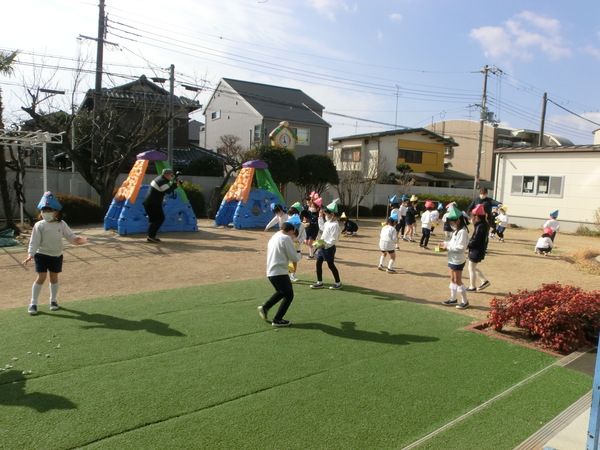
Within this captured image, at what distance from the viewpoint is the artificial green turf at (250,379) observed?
3451mm

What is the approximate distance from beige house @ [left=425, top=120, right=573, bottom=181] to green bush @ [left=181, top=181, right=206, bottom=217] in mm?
34997

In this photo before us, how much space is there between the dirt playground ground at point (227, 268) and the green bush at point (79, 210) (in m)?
1.74

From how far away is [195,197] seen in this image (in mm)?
20500

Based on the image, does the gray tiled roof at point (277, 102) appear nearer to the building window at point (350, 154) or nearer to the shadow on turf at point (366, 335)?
the building window at point (350, 154)


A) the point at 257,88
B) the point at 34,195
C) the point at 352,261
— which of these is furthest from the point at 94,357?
the point at 257,88

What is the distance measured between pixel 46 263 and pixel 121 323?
59.3 inches

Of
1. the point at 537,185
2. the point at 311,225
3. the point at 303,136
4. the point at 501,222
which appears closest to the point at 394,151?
the point at 303,136

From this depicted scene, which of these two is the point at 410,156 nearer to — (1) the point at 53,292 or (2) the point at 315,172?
(2) the point at 315,172

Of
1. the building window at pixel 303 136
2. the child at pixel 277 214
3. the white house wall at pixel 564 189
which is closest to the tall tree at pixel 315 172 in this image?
the building window at pixel 303 136

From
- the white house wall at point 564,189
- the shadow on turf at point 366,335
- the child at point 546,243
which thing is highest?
the white house wall at point 564,189

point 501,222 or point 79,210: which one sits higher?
point 501,222

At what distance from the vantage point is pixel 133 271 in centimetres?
932

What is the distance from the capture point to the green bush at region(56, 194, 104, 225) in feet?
53.8

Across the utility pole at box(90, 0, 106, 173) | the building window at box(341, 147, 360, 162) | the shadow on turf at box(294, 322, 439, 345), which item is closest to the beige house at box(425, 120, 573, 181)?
→ the building window at box(341, 147, 360, 162)
